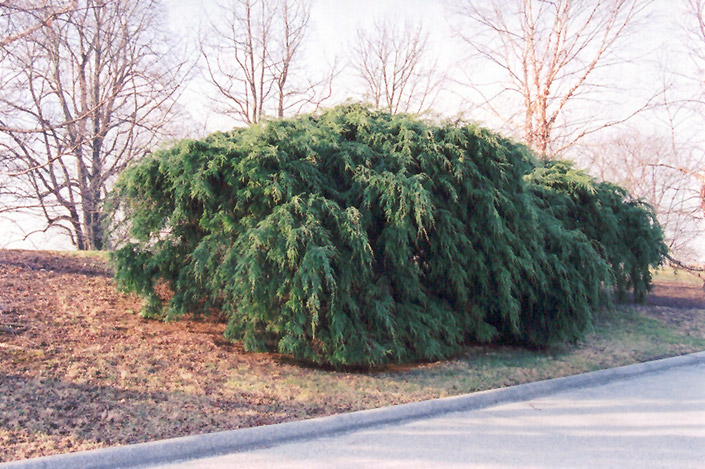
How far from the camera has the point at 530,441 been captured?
438 cm

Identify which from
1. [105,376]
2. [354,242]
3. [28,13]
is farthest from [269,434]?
[28,13]

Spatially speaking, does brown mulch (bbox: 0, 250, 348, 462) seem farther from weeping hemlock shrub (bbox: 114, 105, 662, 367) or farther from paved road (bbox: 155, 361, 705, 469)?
paved road (bbox: 155, 361, 705, 469)

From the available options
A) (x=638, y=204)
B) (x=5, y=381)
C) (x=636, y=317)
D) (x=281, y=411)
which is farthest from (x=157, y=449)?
(x=638, y=204)

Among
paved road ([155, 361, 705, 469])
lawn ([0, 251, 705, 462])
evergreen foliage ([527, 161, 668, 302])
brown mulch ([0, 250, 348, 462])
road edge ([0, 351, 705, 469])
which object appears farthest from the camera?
evergreen foliage ([527, 161, 668, 302])

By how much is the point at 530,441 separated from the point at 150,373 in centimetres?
387

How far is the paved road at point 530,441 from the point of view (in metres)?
3.90

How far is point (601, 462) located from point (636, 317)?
882cm

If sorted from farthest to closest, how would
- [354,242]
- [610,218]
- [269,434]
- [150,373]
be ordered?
[610,218]
[354,242]
[150,373]
[269,434]

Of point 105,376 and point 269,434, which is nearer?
point 269,434

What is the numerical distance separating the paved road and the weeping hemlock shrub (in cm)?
175

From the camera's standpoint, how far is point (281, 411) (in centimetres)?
491

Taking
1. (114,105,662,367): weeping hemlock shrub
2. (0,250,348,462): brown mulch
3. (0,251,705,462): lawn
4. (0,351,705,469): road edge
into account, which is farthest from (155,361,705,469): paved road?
(114,105,662,367): weeping hemlock shrub

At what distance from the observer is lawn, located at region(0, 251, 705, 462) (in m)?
4.36

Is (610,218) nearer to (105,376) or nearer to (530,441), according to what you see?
(530,441)
